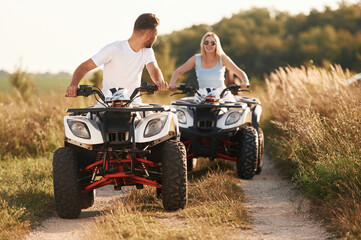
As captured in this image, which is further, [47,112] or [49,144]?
[47,112]

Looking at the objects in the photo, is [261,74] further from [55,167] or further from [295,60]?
[55,167]

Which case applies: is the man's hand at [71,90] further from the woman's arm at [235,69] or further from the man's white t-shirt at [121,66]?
the woman's arm at [235,69]

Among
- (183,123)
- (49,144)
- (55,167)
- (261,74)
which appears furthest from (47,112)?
(261,74)

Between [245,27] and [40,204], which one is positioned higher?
[245,27]

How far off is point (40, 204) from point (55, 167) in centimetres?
85

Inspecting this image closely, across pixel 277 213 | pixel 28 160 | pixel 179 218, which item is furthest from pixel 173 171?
pixel 28 160

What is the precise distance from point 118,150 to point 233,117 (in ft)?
10.1

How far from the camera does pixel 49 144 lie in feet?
34.4

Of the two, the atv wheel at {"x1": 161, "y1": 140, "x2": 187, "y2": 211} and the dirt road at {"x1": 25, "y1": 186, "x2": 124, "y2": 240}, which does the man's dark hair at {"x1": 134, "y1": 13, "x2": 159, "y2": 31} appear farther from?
the dirt road at {"x1": 25, "y1": 186, "x2": 124, "y2": 240}

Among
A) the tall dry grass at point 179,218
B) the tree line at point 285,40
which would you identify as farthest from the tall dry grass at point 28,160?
the tree line at point 285,40

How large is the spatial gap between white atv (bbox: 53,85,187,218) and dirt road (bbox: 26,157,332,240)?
11.2 inches

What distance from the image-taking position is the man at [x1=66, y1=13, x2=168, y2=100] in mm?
6102

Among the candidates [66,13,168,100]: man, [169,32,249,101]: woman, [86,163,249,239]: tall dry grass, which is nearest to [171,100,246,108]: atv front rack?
[169,32,249,101]: woman

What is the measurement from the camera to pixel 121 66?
6.16 meters
